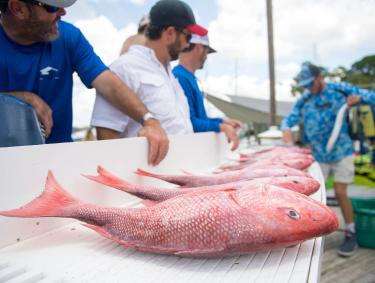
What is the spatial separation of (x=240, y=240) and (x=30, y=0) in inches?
63.0

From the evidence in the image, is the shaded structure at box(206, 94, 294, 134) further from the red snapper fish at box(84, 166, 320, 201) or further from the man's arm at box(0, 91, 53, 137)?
the red snapper fish at box(84, 166, 320, 201)

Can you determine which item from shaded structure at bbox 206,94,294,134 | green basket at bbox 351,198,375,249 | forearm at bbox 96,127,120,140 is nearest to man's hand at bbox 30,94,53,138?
forearm at bbox 96,127,120,140

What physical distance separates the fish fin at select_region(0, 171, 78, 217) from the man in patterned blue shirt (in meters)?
3.92

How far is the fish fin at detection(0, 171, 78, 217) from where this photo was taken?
103 cm

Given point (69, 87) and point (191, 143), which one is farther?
point (191, 143)

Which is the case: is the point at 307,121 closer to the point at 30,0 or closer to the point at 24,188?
the point at 30,0

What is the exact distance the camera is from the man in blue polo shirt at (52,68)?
1.81 m

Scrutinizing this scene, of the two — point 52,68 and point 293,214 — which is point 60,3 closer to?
point 52,68

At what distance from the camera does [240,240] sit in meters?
0.91

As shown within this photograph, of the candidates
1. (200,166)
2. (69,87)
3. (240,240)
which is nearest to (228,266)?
(240,240)

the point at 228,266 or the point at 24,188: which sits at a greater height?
the point at 24,188

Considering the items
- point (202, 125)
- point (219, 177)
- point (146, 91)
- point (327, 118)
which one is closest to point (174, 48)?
point (146, 91)

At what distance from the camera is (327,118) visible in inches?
176

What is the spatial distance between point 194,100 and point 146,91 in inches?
35.0
